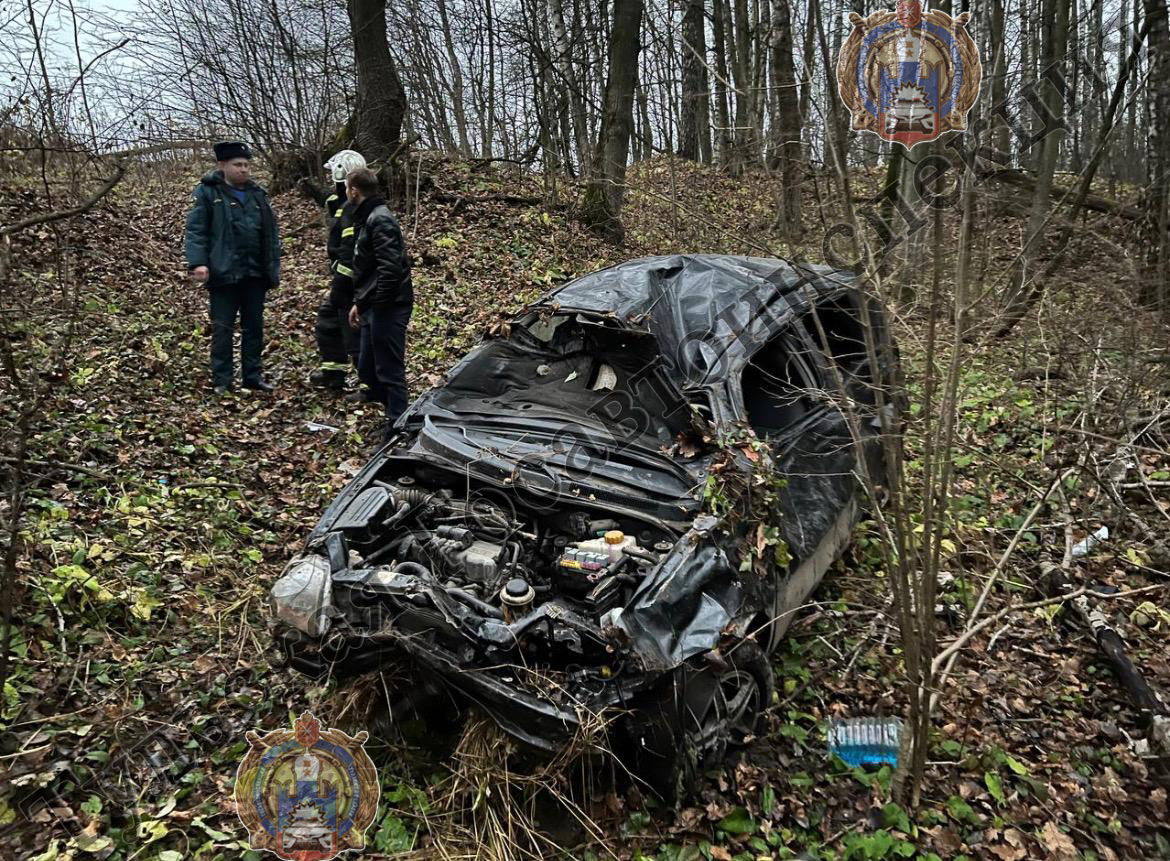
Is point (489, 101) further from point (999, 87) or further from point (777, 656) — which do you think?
point (777, 656)

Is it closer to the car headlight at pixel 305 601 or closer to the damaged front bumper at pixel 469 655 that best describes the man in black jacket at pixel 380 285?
the car headlight at pixel 305 601

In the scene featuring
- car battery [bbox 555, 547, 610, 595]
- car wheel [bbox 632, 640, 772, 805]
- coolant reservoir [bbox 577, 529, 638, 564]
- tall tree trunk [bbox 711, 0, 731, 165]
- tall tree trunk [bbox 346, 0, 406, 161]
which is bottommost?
car wheel [bbox 632, 640, 772, 805]

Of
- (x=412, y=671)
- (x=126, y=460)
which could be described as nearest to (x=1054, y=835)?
(x=412, y=671)

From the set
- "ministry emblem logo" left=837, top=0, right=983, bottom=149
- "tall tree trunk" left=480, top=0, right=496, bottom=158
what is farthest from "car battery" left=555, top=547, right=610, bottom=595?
"tall tree trunk" left=480, top=0, right=496, bottom=158

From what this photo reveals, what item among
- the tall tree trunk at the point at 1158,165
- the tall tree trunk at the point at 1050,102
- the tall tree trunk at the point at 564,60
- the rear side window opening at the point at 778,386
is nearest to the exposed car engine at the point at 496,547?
the rear side window opening at the point at 778,386

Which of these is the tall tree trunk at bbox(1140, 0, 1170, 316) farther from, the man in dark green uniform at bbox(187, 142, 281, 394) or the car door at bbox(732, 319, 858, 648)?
the man in dark green uniform at bbox(187, 142, 281, 394)

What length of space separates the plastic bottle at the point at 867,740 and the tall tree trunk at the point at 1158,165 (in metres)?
5.74

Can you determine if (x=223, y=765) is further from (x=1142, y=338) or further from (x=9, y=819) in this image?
(x=1142, y=338)

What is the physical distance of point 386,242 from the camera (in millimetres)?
5754

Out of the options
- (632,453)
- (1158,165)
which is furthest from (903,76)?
(1158,165)

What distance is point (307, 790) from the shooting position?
7.88 ft

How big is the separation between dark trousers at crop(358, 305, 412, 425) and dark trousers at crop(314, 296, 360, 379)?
0.55 m

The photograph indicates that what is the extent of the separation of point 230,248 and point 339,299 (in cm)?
93

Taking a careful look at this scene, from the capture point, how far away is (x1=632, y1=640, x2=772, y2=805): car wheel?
9.34 ft
